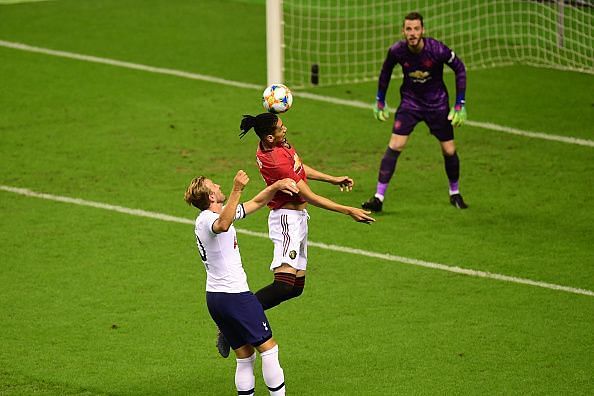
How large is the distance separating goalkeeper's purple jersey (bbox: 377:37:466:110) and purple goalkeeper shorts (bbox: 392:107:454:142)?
6cm

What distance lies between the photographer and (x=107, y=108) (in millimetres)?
18234

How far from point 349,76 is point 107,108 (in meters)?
4.19

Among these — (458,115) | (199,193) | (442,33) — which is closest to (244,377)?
(199,193)

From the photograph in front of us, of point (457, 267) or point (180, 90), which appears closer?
point (457, 267)

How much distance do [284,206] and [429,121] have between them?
4495 mm

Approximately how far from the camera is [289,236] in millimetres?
9844

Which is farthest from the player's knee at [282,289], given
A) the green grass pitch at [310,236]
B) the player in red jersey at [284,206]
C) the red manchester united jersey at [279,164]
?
the red manchester united jersey at [279,164]

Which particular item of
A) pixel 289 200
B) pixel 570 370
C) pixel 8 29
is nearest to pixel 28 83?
pixel 8 29

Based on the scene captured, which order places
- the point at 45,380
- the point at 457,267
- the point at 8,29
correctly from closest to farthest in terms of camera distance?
the point at 45,380 < the point at 457,267 < the point at 8,29

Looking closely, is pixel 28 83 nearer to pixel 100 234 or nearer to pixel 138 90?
pixel 138 90

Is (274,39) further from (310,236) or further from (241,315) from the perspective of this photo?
(241,315)

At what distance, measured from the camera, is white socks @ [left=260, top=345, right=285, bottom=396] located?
8664 millimetres

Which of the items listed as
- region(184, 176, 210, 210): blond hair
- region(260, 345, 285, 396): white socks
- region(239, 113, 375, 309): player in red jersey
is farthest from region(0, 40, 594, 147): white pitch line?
region(184, 176, 210, 210): blond hair

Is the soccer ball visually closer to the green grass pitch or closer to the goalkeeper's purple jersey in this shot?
the green grass pitch
